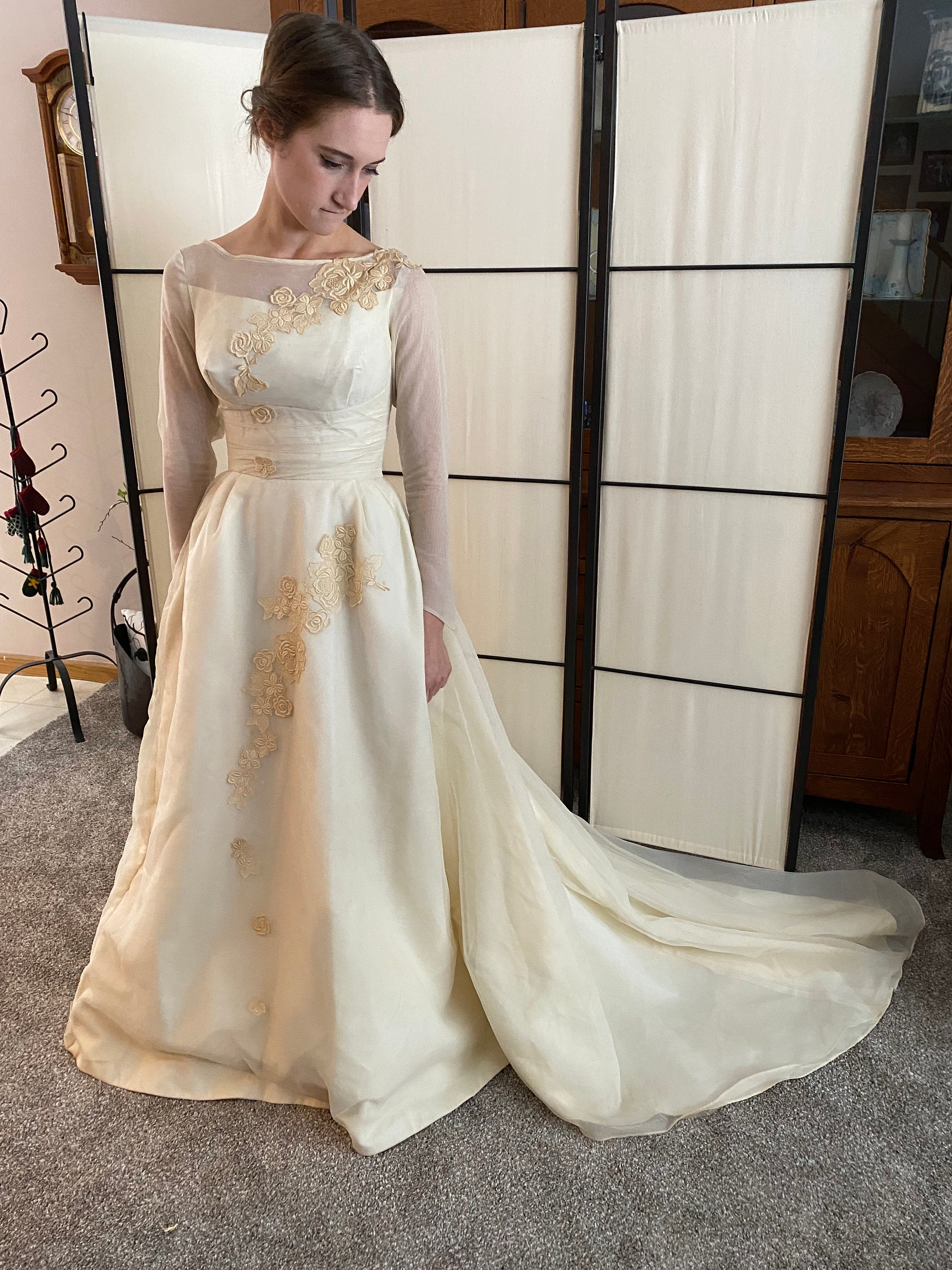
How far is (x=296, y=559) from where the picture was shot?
4.37 ft

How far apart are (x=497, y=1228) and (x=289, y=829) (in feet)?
2.05

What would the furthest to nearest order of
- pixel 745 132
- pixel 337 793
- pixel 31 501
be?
pixel 31 501 < pixel 745 132 < pixel 337 793

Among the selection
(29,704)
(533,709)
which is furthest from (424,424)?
(29,704)

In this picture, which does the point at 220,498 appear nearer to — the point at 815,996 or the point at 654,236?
the point at 654,236

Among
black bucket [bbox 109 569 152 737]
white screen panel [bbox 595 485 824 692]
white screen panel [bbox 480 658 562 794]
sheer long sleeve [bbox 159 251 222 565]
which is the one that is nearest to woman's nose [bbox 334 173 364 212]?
sheer long sleeve [bbox 159 251 222 565]

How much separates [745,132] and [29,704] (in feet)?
8.66

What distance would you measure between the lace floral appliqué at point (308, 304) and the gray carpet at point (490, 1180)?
3.72ft

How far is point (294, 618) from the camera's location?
134 centimetres

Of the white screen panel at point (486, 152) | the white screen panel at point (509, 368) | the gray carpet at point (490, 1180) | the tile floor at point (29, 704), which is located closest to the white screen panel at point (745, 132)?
the white screen panel at point (486, 152)

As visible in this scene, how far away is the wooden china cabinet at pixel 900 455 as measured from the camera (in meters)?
1.90

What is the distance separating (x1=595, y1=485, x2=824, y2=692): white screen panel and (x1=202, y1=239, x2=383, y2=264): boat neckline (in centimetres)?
80

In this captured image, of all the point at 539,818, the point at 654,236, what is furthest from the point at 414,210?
the point at 539,818

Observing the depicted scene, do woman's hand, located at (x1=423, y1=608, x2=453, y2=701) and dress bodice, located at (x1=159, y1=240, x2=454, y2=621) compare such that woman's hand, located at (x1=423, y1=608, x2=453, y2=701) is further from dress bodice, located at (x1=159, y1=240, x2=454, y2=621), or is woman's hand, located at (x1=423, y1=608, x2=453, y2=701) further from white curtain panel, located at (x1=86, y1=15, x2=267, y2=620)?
white curtain panel, located at (x1=86, y1=15, x2=267, y2=620)

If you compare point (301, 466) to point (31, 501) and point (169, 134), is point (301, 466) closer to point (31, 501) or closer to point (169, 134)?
point (169, 134)
